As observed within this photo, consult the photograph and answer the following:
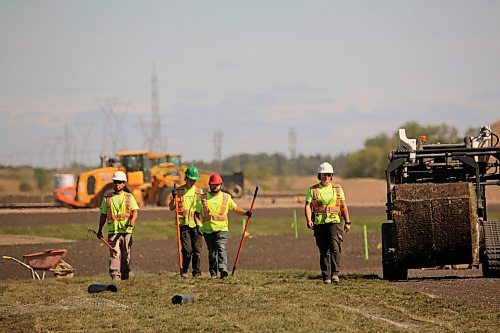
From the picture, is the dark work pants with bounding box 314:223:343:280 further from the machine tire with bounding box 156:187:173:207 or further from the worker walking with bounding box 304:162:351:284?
the machine tire with bounding box 156:187:173:207

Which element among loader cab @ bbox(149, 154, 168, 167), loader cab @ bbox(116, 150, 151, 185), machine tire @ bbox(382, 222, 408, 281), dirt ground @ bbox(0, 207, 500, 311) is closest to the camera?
dirt ground @ bbox(0, 207, 500, 311)

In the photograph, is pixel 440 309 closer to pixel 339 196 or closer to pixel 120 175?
pixel 339 196

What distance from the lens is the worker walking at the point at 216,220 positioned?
65.2 feet

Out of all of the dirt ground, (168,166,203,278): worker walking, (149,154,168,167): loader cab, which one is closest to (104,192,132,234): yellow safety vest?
(168,166,203,278): worker walking

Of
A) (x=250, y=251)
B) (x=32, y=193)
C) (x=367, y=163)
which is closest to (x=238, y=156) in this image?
(x=367, y=163)

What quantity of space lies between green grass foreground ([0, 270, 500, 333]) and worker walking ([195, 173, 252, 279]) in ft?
3.28

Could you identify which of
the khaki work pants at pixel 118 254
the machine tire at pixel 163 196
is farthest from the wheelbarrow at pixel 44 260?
the machine tire at pixel 163 196

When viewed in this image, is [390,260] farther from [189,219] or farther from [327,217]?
[189,219]

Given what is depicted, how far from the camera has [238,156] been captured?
18962cm

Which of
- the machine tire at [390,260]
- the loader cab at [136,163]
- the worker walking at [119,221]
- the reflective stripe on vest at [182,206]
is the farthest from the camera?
the loader cab at [136,163]

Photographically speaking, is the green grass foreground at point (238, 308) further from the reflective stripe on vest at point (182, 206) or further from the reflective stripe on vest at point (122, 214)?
the reflective stripe on vest at point (182, 206)

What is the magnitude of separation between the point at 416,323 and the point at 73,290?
6546 mm

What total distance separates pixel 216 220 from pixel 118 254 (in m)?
1.89

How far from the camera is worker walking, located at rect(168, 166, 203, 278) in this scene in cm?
2020
